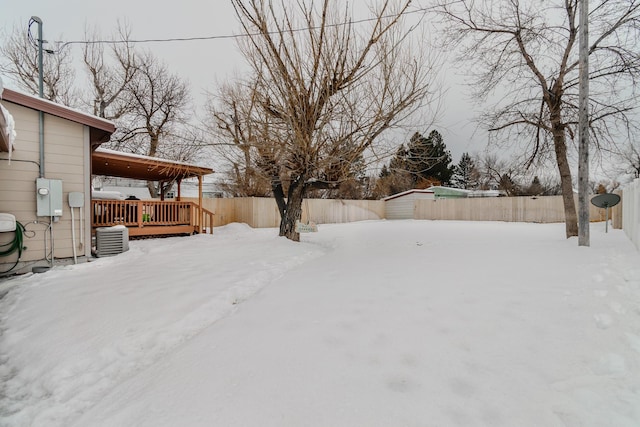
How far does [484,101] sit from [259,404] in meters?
9.03

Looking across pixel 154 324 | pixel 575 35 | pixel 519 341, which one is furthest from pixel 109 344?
pixel 575 35

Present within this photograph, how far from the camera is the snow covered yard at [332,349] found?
1.52 meters

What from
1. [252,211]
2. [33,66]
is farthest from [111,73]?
[252,211]

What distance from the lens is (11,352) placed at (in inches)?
93.6

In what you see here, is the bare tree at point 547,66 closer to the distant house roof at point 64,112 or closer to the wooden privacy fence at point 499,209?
the distant house roof at point 64,112

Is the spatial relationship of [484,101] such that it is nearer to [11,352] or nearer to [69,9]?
[11,352]

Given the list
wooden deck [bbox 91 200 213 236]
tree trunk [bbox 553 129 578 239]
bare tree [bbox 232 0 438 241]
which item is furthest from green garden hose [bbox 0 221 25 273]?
tree trunk [bbox 553 129 578 239]

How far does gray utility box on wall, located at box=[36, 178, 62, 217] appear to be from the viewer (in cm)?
504

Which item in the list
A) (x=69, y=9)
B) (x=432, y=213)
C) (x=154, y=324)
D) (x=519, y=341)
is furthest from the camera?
(x=432, y=213)

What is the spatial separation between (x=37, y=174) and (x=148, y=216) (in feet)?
13.2

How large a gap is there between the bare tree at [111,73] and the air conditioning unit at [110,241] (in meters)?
10.2

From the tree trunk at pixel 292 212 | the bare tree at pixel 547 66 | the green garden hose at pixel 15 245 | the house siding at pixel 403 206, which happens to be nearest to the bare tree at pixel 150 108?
the tree trunk at pixel 292 212

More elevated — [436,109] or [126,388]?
[436,109]

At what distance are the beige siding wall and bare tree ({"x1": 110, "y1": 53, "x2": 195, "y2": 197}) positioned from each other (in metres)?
8.30
